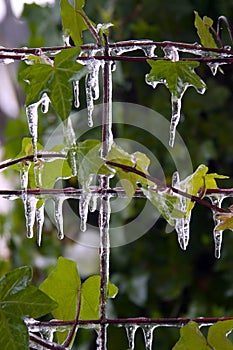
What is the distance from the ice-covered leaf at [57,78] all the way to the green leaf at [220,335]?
0.17m

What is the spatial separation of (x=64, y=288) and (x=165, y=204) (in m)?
0.10

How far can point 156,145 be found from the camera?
1189 mm

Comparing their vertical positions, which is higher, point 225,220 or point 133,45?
point 133,45

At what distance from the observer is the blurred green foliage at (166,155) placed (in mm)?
1160

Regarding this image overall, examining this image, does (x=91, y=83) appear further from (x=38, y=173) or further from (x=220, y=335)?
(x=220, y=335)

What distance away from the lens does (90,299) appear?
466mm

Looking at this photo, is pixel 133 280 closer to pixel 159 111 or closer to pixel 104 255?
pixel 159 111

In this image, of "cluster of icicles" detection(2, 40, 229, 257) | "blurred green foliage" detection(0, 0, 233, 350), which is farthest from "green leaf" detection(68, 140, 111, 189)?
"blurred green foliage" detection(0, 0, 233, 350)

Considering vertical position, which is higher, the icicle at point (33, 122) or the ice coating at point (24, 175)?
the icicle at point (33, 122)

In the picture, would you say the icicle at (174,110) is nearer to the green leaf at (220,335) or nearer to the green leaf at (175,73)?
the green leaf at (175,73)

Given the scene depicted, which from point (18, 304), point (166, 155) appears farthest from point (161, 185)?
point (166, 155)

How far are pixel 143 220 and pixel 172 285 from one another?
129 millimetres

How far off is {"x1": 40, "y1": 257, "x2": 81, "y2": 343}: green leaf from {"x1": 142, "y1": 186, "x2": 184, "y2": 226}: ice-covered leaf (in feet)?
0.27

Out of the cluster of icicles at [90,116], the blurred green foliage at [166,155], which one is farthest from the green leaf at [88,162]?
the blurred green foliage at [166,155]
